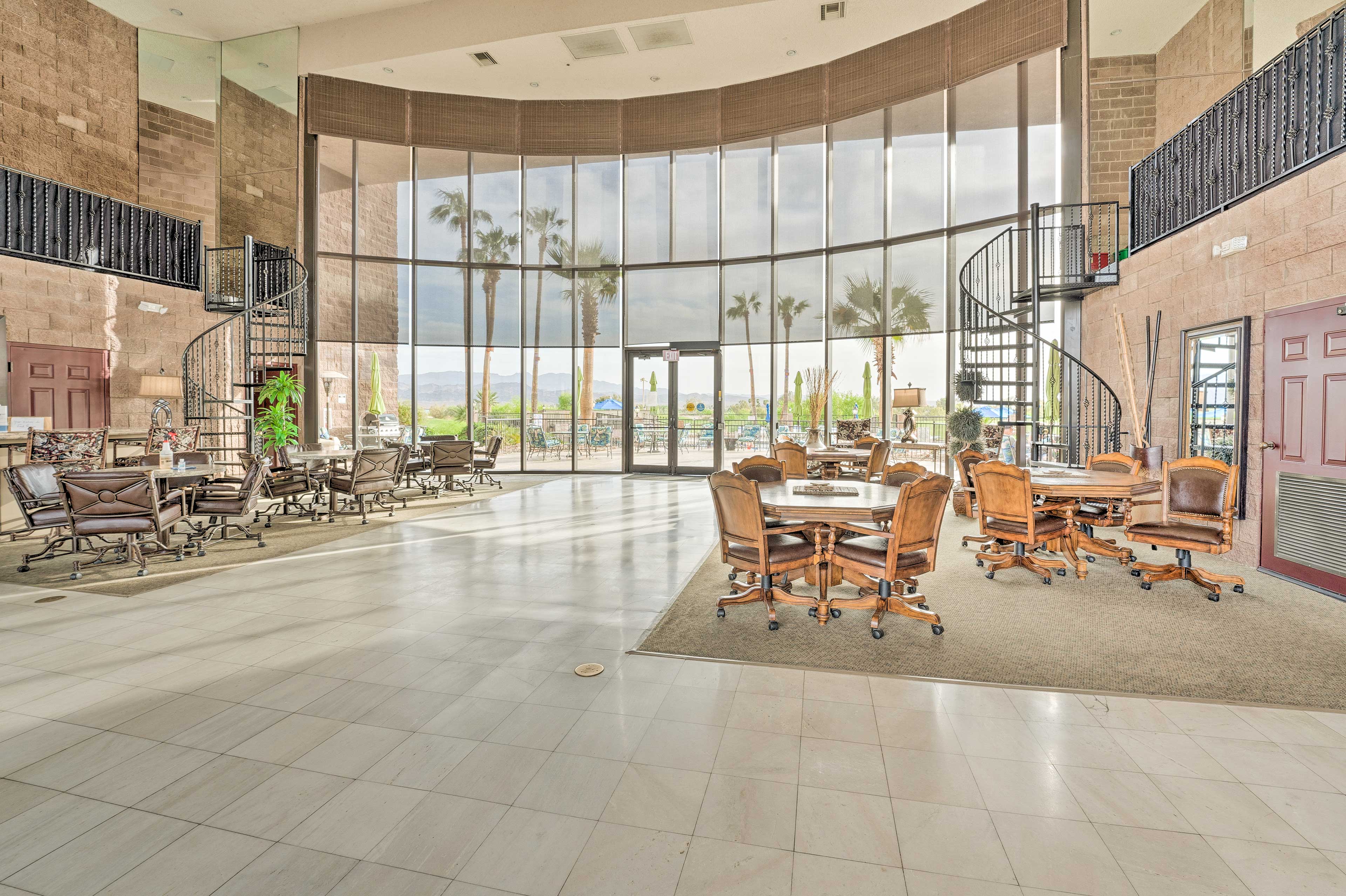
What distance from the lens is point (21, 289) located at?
7988 mm

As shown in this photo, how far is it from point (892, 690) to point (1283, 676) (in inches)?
78.5

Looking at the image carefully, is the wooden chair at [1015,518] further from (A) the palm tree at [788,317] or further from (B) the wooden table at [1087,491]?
(A) the palm tree at [788,317]

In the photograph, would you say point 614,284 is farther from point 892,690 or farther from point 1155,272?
point 892,690

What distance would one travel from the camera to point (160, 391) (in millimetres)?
8586

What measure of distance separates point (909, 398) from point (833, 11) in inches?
226

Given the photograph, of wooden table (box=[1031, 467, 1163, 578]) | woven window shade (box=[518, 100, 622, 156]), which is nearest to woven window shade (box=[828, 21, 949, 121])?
woven window shade (box=[518, 100, 622, 156])

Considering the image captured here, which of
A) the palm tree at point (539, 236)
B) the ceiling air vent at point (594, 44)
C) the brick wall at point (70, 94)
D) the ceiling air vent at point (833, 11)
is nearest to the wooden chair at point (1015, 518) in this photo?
the ceiling air vent at point (833, 11)

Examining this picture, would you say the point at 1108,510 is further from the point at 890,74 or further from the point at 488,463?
the point at 488,463

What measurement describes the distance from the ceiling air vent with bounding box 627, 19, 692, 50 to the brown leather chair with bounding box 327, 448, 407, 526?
731 cm

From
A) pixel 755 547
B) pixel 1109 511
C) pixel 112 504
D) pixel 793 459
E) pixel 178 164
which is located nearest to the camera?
pixel 755 547

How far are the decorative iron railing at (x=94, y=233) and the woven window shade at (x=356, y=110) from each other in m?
3.13

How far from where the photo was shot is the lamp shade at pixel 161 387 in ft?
27.8

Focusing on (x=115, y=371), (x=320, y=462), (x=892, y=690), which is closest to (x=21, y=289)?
(x=115, y=371)

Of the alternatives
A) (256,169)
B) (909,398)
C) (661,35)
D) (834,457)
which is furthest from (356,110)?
(909,398)
